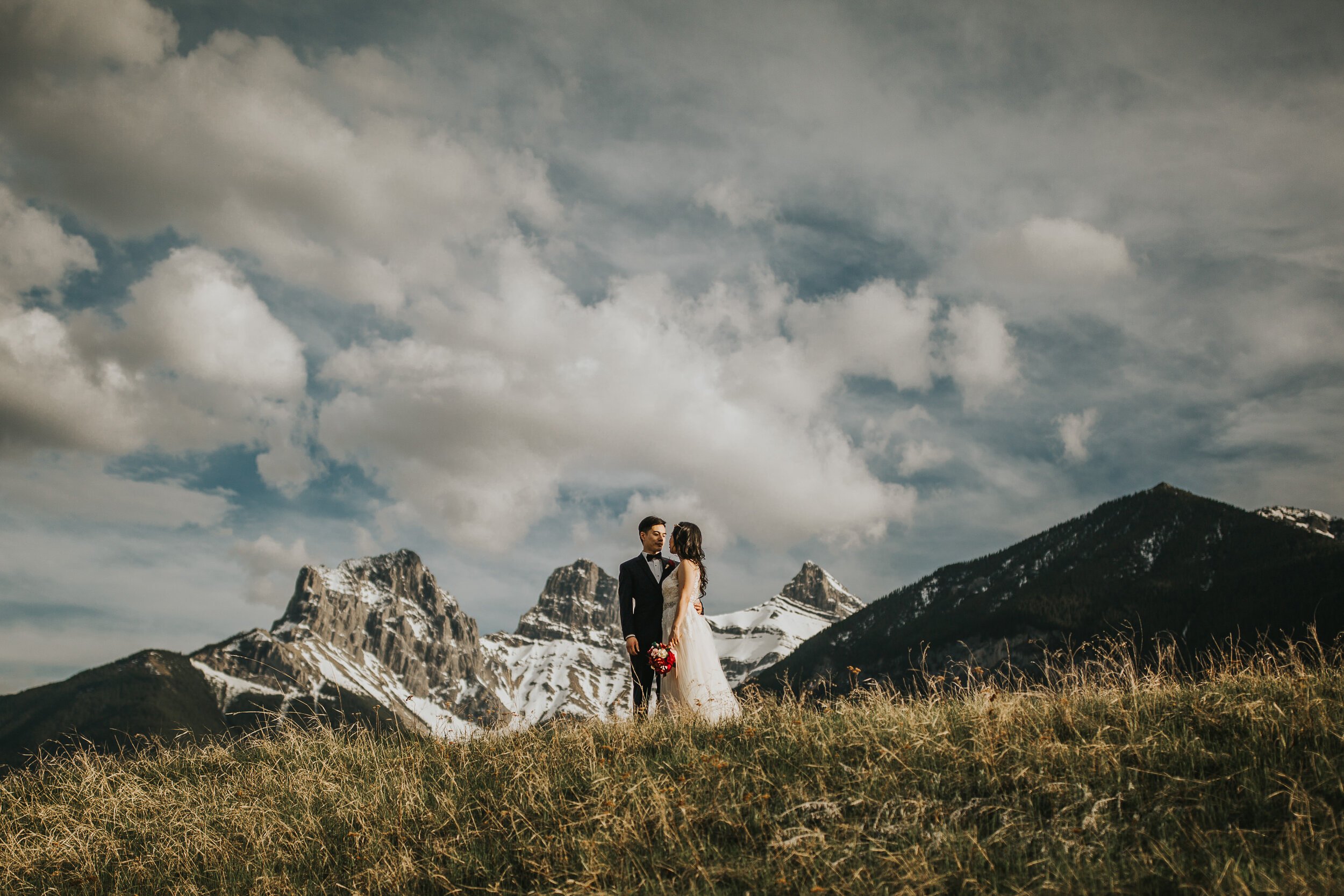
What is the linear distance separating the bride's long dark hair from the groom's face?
0.44m

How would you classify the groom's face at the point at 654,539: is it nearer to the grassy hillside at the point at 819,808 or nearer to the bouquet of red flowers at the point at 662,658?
the bouquet of red flowers at the point at 662,658

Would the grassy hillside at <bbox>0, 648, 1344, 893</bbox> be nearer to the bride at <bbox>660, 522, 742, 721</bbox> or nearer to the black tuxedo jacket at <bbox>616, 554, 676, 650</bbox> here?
the bride at <bbox>660, 522, 742, 721</bbox>

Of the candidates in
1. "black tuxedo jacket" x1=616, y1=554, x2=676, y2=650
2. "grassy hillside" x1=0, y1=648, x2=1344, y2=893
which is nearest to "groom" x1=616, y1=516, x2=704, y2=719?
"black tuxedo jacket" x1=616, y1=554, x2=676, y2=650

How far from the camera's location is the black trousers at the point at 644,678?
10.4 meters

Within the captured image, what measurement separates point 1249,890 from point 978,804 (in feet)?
5.68

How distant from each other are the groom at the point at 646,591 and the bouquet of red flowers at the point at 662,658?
69 cm

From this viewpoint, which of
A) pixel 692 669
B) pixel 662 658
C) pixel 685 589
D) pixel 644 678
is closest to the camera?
pixel 662 658

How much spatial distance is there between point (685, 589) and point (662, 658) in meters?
1.07

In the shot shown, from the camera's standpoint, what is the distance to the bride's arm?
1030 cm

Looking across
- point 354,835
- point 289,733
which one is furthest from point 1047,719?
point 289,733

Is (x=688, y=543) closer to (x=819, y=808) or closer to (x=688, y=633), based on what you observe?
(x=688, y=633)

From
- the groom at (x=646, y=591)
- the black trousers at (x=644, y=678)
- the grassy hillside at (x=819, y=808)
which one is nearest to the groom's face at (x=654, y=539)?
the groom at (x=646, y=591)

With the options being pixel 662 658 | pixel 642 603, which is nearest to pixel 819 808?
pixel 662 658

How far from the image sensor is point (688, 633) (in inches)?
410
